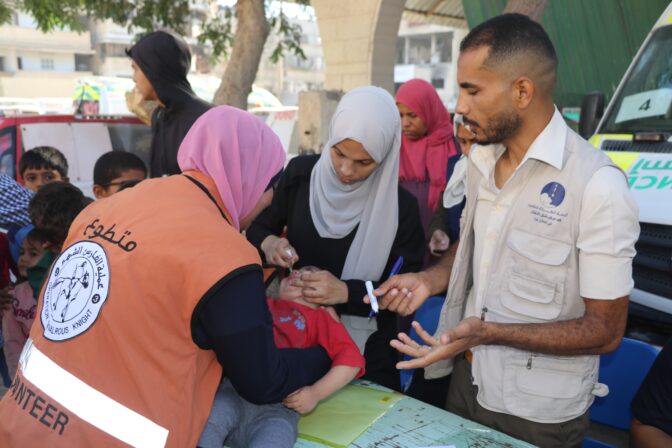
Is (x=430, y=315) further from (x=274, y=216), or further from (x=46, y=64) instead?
(x=46, y=64)

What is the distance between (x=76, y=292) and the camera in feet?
4.90

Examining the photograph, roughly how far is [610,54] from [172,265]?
920cm

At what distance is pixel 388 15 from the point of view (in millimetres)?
9586

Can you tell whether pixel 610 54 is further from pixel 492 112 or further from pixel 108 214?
pixel 108 214

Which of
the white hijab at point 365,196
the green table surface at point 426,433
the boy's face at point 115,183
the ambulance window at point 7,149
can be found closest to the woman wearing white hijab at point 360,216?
the white hijab at point 365,196

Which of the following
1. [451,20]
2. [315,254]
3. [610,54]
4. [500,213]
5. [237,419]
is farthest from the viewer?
[451,20]

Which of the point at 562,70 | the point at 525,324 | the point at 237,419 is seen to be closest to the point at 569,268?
the point at 525,324

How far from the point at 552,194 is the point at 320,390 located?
0.93m

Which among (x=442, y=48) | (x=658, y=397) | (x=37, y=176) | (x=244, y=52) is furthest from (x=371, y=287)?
(x=442, y=48)

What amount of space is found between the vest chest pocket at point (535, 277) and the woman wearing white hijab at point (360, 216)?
72 centimetres

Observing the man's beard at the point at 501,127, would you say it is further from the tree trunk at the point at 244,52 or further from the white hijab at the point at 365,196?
the tree trunk at the point at 244,52

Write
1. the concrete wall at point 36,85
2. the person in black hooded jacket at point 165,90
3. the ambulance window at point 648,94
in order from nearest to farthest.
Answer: the ambulance window at point 648,94 < the person in black hooded jacket at point 165,90 < the concrete wall at point 36,85

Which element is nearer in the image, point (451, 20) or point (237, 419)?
point (237, 419)

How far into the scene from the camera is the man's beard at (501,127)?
182cm
